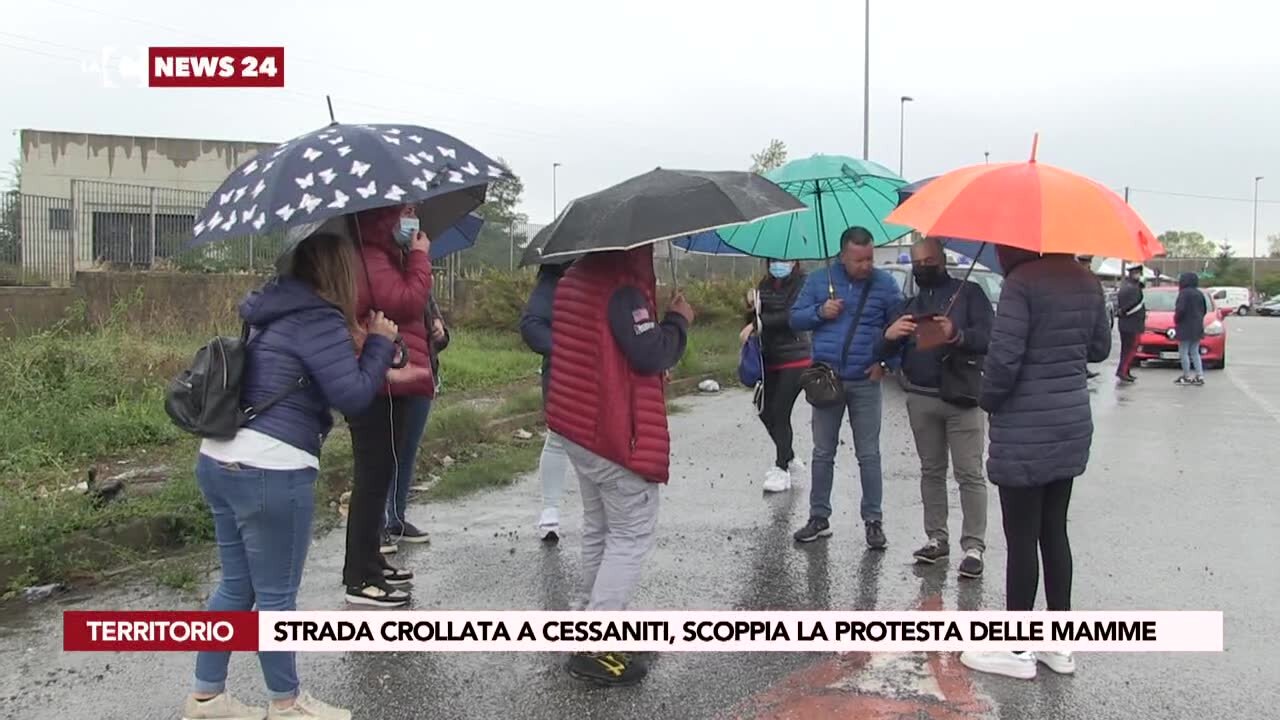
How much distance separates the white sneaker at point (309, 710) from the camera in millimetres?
3393

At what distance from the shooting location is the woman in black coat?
22.5 ft

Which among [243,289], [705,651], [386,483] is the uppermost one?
[243,289]

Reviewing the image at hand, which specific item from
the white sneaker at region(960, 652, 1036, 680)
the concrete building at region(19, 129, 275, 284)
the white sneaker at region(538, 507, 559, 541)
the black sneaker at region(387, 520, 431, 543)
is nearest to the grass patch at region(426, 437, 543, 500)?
the black sneaker at region(387, 520, 431, 543)

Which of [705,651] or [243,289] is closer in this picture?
[705,651]

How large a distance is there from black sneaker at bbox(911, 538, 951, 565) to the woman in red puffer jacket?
265 centimetres

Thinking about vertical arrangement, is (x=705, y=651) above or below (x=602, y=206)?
below

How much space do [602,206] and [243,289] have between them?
399 inches

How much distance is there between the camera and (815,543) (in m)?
5.79

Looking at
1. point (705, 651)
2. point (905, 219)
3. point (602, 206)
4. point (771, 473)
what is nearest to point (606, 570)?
point (705, 651)

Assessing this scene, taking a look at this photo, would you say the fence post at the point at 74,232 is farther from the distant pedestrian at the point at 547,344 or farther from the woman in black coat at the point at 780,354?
the woman in black coat at the point at 780,354

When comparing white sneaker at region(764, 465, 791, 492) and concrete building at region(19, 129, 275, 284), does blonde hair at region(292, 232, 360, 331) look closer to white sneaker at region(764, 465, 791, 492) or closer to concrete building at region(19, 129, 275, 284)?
white sneaker at region(764, 465, 791, 492)

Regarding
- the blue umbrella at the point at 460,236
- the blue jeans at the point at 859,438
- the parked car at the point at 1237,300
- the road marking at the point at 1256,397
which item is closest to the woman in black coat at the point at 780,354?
the blue jeans at the point at 859,438

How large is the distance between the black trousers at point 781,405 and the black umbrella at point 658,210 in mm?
3142

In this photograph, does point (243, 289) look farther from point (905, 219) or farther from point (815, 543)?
point (905, 219)
